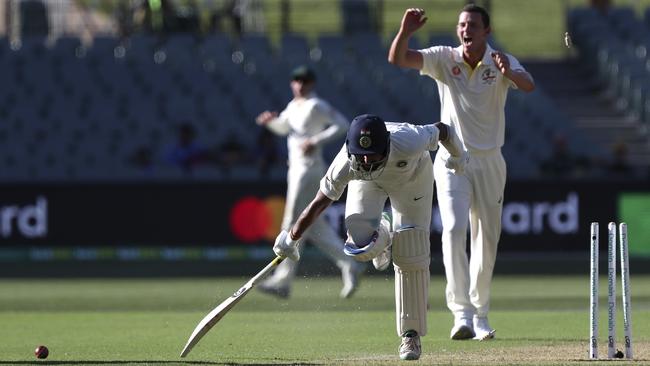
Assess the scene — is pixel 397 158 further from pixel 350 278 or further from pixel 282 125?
pixel 282 125

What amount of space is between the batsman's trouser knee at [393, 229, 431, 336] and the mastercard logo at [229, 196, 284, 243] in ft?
33.5

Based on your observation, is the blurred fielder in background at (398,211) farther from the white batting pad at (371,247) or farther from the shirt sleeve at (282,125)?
the shirt sleeve at (282,125)

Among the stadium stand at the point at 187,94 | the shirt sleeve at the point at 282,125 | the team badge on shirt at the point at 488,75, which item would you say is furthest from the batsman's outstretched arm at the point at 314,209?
the stadium stand at the point at 187,94

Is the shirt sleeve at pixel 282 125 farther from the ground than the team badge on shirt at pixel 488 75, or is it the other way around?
the team badge on shirt at pixel 488 75

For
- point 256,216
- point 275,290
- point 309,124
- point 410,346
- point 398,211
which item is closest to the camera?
point 410,346

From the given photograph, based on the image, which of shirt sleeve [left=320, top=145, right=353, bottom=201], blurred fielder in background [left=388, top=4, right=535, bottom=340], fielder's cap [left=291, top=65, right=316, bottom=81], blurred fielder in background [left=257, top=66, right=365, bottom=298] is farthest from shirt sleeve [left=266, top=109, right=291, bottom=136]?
shirt sleeve [left=320, top=145, right=353, bottom=201]

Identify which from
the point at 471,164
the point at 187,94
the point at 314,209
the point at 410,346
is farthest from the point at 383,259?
the point at 187,94

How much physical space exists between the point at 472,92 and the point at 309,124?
3.85m

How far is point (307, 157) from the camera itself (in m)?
12.5

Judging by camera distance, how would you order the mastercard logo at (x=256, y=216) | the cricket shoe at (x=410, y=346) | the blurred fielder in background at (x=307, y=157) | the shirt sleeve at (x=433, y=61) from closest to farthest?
the cricket shoe at (x=410, y=346) < the shirt sleeve at (x=433, y=61) < the blurred fielder in background at (x=307, y=157) < the mastercard logo at (x=256, y=216)

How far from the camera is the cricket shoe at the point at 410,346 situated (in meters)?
7.22

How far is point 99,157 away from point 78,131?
30.2 inches

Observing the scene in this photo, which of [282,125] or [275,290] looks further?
[282,125]

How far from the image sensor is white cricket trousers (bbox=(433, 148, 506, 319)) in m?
8.62
